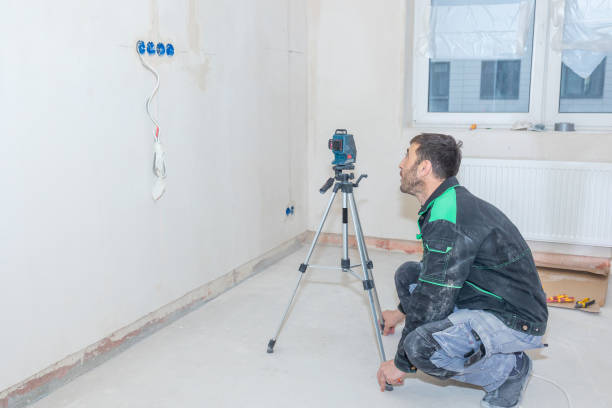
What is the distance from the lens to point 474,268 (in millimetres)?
2189

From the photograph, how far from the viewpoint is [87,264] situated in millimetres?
2504


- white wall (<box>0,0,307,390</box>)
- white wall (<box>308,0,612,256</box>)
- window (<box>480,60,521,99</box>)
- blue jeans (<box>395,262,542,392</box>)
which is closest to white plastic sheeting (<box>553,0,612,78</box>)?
window (<box>480,60,521,99</box>)

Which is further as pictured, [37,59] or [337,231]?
[337,231]

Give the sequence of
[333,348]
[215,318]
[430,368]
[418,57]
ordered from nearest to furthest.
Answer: [430,368]
[333,348]
[215,318]
[418,57]

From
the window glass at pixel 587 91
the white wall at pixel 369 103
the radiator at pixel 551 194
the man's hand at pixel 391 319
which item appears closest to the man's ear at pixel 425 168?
the man's hand at pixel 391 319

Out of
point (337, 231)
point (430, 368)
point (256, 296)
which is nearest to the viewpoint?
point (430, 368)

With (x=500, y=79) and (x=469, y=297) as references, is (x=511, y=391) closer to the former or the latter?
(x=469, y=297)

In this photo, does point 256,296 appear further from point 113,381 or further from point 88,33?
point 88,33

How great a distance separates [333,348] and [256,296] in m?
0.85

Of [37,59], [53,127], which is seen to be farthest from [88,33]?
[53,127]

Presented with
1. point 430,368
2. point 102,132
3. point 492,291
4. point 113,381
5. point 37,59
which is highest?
point 37,59

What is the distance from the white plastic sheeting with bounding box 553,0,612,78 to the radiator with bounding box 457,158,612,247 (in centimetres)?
73

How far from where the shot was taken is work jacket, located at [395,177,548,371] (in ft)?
6.86

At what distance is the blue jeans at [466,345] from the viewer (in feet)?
7.00
